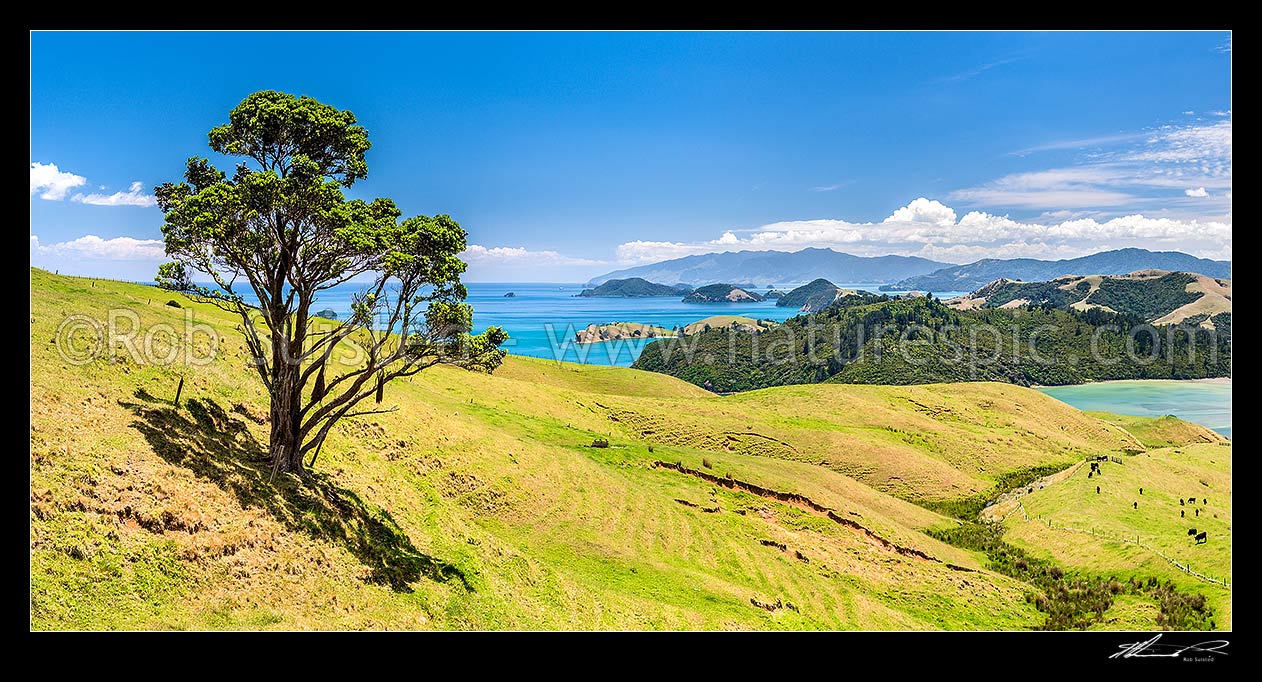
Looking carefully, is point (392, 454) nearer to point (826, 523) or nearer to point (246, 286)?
point (246, 286)

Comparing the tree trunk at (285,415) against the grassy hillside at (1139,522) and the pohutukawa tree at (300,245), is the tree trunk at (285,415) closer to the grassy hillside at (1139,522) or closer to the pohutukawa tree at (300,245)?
the pohutukawa tree at (300,245)

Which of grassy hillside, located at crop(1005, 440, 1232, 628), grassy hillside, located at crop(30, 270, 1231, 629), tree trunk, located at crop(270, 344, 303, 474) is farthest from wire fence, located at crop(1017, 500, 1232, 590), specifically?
tree trunk, located at crop(270, 344, 303, 474)

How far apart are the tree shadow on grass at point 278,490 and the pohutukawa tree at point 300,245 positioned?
109 cm

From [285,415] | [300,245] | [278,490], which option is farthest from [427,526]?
[300,245]

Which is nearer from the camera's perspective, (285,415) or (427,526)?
(285,415)

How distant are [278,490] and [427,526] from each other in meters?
5.22

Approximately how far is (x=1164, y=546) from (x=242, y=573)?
42.7 m

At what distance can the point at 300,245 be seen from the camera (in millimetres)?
17109

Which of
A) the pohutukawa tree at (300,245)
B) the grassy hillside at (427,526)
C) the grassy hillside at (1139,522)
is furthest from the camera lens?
the grassy hillside at (1139,522)

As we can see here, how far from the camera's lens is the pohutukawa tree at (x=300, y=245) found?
16.1 m
